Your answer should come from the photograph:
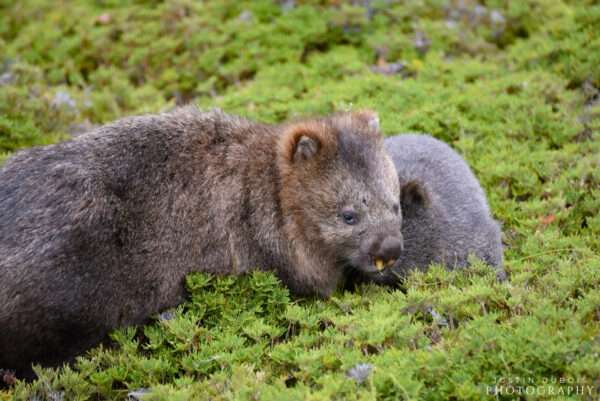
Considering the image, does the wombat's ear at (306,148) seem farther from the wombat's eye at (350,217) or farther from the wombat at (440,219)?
the wombat at (440,219)

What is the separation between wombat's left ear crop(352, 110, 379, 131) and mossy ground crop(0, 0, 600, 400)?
4.39 ft

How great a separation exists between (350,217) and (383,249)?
38 cm

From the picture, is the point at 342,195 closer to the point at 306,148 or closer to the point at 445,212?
the point at 306,148

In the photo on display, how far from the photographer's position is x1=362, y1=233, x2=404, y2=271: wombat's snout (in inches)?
248

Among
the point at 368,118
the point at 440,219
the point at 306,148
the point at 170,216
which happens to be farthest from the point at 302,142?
the point at 440,219

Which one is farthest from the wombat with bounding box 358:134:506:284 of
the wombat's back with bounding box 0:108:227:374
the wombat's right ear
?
the wombat's back with bounding box 0:108:227:374

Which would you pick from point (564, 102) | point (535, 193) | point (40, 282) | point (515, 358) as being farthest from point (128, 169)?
point (564, 102)

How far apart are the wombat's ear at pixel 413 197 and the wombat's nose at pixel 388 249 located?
0.93 m

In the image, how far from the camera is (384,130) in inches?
349

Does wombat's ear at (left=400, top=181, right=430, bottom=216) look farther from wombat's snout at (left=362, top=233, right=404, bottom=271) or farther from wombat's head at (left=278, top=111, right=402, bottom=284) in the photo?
wombat's snout at (left=362, top=233, right=404, bottom=271)

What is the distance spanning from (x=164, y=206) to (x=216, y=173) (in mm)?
536

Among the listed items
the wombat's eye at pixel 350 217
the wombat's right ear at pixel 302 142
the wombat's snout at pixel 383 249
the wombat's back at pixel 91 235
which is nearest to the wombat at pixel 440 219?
the wombat's snout at pixel 383 249

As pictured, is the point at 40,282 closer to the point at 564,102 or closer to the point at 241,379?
the point at 241,379

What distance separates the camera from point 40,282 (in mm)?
5734
